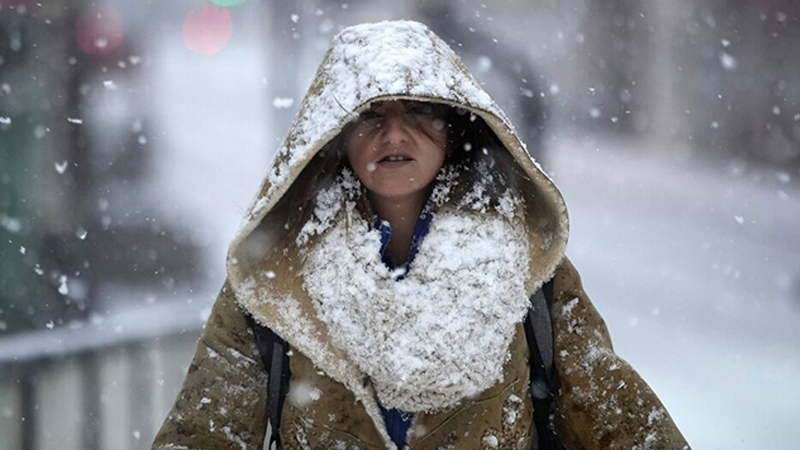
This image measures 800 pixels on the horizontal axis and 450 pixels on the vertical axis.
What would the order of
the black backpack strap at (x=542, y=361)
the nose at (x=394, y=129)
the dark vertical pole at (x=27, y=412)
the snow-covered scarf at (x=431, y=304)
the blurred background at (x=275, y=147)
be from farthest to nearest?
the blurred background at (x=275, y=147) < the dark vertical pole at (x=27, y=412) < the black backpack strap at (x=542, y=361) < the nose at (x=394, y=129) < the snow-covered scarf at (x=431, y=304)

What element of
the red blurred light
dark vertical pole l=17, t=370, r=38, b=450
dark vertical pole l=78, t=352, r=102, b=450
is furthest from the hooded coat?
the red blurred light

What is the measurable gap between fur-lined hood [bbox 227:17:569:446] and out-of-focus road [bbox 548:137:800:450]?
3.06 meters

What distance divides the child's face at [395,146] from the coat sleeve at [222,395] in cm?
43

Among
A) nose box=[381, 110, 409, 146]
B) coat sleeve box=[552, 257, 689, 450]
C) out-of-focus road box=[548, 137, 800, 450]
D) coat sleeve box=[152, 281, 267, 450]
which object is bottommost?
out-of-focus road box=[548, 137, 800, 450]

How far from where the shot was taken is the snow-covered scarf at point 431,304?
183 cm

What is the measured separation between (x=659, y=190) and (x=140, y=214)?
569 centimetres

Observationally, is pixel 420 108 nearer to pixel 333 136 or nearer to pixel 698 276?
Answer: pixel 333 136

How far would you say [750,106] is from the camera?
996 centimetres

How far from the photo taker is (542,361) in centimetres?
207

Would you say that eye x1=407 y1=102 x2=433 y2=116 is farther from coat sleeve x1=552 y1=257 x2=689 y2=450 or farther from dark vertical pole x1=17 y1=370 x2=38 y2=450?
dark vertical pole x1=17 y1=370 x2=38 y2=450

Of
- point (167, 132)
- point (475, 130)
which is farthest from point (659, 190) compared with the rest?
point (475, 130)

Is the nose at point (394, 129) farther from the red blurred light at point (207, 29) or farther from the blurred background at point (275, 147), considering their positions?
the red blurred light at point (207, 29)

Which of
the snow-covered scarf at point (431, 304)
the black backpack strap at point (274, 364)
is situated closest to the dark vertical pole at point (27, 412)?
the black backpack strap at point (274, 364)

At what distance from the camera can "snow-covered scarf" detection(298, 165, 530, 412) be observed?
183 cm
